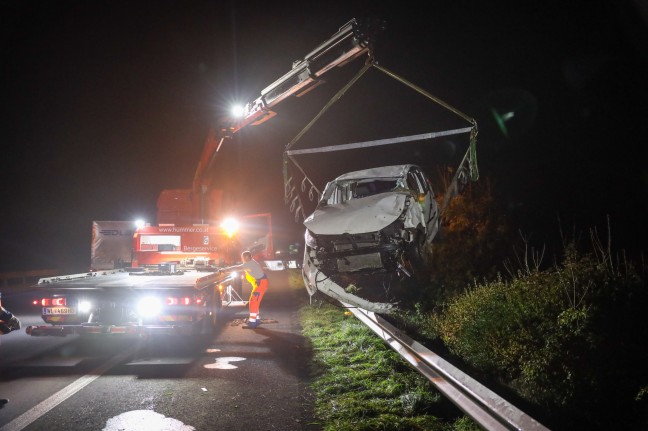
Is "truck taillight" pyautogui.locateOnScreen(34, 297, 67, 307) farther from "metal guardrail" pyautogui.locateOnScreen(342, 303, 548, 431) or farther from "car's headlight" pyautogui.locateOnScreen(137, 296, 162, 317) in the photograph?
"metal guardrail" pyautogui.locateOnScreen(342, 303, 548, 431)

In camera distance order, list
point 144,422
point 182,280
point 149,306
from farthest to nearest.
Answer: point 182,280
point 149,306
point 144,422

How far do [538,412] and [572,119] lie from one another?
19168mm

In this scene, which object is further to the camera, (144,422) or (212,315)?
(212,315)

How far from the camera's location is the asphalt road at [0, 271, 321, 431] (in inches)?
178

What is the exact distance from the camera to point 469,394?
375 centimetres

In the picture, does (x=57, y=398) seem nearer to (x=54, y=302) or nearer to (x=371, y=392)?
(x=54, y=302)

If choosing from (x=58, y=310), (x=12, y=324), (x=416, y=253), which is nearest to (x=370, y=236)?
(x=416, y=253)

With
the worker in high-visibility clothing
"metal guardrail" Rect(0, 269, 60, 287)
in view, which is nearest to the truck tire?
the worker in high-visibility clothing

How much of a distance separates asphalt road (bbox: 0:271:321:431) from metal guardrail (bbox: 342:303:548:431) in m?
1.20

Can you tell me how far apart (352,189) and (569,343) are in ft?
17.4

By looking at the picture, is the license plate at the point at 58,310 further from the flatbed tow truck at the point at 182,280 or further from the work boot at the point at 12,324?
the work boot at the point at 12,324

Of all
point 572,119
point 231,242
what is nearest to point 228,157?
point 231,242

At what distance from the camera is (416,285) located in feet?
28.1

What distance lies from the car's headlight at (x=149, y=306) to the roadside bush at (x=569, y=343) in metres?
4.42
